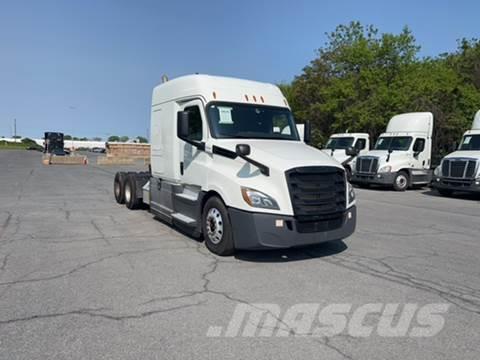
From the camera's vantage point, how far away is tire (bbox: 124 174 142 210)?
10.4 m

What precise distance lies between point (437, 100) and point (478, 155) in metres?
15.0

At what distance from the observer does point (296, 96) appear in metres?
37.4

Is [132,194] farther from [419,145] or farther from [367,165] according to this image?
[419,145]

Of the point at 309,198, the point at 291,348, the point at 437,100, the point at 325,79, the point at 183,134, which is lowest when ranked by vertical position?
the point at 291,348

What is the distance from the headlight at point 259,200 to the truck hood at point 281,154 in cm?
45

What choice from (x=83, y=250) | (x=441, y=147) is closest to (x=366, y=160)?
(x=441, y=147)

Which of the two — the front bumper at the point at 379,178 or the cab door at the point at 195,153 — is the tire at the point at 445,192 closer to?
the front bumper at the point at 379,178

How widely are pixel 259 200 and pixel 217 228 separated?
3.20 feet

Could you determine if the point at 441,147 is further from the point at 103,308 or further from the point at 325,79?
the point at 103,308

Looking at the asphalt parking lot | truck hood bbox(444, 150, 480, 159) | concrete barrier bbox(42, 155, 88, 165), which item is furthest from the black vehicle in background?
truck hood bbox(444, 150, 480, 159)

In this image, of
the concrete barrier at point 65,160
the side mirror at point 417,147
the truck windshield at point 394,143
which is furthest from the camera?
the concrete barrier at point 65,160

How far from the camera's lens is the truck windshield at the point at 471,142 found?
15.8m

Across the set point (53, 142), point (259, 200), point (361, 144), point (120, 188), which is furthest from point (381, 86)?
point (53, 142)

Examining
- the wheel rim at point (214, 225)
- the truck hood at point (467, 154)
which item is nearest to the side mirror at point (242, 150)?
the wheel rim at point (214, 225)
